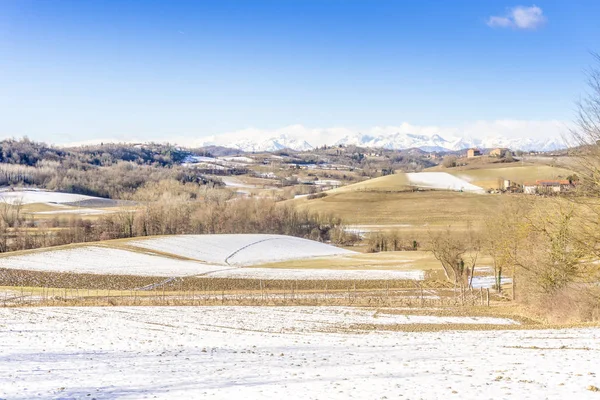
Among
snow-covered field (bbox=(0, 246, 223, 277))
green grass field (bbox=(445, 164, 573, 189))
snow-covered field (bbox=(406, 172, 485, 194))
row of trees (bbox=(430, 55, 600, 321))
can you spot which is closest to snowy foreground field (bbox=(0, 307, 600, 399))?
row of trees (bbox=(430, 55, 600, 321))

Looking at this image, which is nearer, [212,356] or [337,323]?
[212,356]

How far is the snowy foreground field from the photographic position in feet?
53.7

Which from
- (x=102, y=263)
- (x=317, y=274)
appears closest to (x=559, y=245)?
(x=317, y=274)

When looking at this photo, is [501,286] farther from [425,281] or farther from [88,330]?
[88,330]

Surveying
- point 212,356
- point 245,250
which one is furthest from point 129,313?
point 245,250

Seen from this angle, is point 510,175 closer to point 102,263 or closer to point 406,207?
point 406,207

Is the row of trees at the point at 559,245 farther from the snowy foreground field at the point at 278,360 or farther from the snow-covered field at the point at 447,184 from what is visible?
the snow-covered field at the point at 447,184

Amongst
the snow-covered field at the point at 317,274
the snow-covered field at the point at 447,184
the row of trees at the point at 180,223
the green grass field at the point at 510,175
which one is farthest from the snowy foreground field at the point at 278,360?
the snow-covered field at the point at 447,184

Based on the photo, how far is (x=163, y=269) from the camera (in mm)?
68875

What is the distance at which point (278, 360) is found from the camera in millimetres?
22203

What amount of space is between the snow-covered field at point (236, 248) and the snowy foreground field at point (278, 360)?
47.5 meters

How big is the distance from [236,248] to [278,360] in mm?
69117

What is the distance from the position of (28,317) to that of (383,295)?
96.9 feet

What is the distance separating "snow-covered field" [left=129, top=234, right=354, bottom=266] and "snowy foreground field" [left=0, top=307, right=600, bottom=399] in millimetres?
→ 47473
